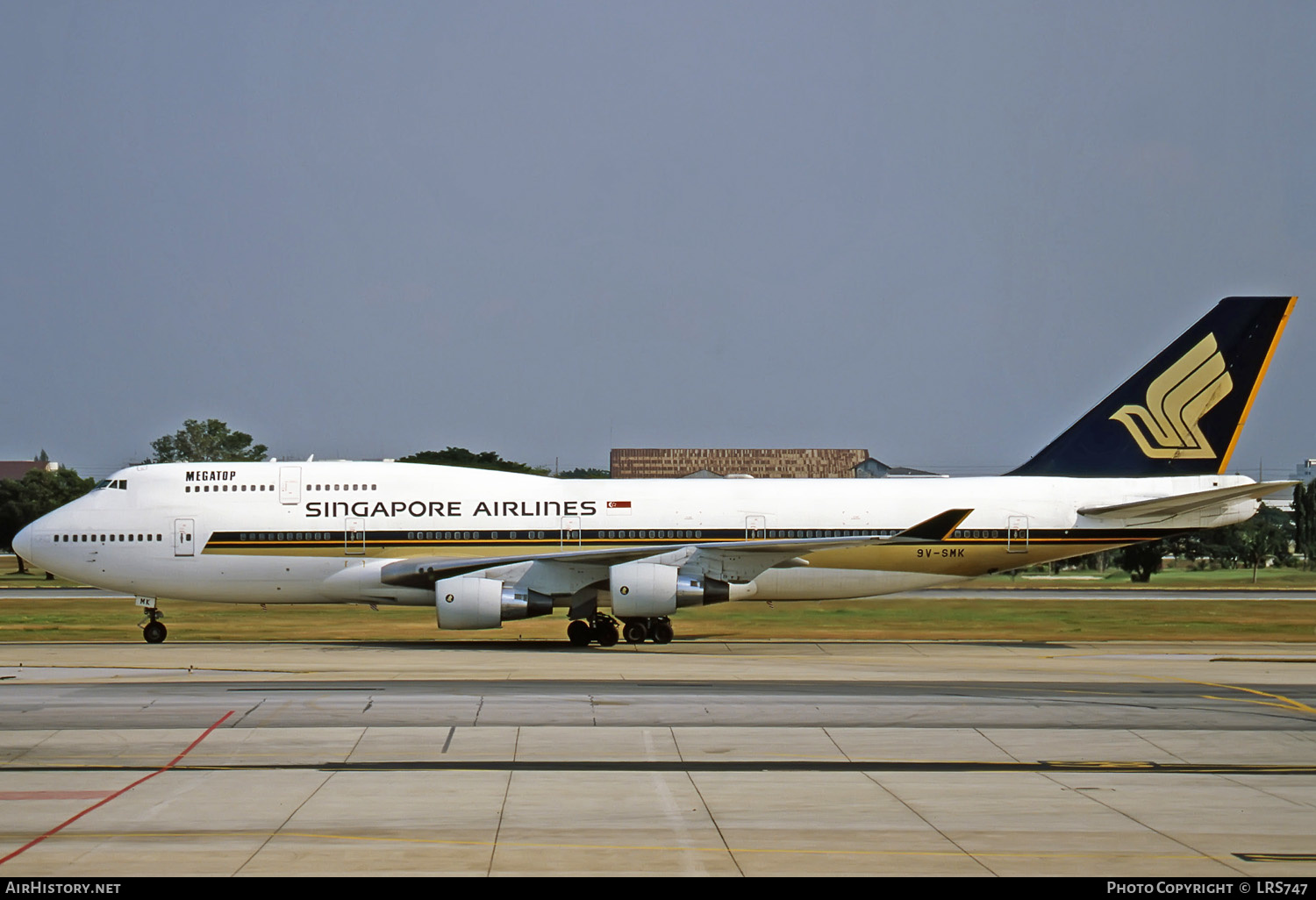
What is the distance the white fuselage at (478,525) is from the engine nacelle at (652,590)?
1.72 meters

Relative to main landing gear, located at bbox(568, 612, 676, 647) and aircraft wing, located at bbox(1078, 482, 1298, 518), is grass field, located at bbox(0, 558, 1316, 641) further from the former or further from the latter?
aircraft wing, located at bbox(1078, 482, 1298, 518)

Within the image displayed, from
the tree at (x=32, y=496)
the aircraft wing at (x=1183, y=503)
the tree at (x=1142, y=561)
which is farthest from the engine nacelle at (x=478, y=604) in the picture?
the tree at (x=32, y=496)

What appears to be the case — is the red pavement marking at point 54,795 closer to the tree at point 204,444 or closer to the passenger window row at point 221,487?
the passenger window row at point 221,487

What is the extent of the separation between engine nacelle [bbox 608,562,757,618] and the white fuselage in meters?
1.72

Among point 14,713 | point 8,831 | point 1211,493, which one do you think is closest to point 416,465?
point 14,713

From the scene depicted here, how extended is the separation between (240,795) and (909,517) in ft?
75.4

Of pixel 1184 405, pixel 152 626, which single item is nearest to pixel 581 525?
pixel 152 626

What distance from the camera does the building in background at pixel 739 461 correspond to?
114 m

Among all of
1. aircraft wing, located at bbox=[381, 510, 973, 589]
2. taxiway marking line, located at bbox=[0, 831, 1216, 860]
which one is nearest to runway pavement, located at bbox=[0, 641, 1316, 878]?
taxiway marking line, located at bbox=[0, 831, 1216, 860]

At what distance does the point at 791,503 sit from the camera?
111ft

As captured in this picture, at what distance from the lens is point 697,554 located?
32.4 metres

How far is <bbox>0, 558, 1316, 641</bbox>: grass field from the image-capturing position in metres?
36.3

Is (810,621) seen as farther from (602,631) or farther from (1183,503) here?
(1183,503)
